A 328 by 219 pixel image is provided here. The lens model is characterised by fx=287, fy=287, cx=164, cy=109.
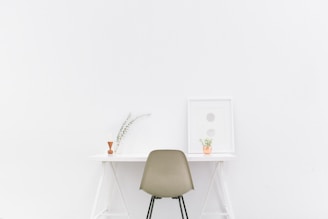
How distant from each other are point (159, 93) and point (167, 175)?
952mm

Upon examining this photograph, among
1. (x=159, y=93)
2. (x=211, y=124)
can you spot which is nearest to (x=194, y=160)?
(x=211, y=124)

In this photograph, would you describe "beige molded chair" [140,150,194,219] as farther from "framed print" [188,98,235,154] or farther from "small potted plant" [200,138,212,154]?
"framed print" [188,98,235,154]

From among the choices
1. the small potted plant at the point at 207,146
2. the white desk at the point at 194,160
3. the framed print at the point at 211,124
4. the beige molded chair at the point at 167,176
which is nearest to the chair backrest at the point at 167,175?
the beige molded chair at the point at 167,176

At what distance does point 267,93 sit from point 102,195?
80.3 inches

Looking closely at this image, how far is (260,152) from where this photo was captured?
2977 mm

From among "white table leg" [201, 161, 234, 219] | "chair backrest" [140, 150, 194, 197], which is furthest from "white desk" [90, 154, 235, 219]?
"chair backrest" [140, 150, 194, 197]

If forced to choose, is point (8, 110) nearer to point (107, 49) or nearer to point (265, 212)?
point (107, 49)

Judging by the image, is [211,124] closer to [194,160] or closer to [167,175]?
[194,160]

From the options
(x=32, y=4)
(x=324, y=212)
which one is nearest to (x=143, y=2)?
(x=32, y=4)

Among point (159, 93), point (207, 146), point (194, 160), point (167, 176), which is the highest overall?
point (159, 93)

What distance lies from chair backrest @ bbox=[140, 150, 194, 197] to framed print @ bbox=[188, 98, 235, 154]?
0.42 meters

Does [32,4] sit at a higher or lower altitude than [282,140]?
higher

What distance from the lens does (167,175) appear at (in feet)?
8.16

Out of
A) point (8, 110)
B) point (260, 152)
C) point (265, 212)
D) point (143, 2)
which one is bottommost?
point (265, 212)
